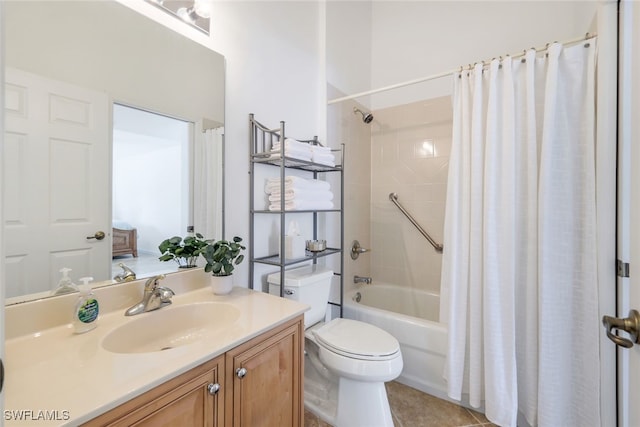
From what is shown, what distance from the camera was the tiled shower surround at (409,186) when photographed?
7.78ft

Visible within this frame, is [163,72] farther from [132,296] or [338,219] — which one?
[338,219]

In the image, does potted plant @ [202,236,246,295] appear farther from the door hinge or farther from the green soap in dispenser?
the door hinge

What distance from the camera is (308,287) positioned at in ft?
5.11

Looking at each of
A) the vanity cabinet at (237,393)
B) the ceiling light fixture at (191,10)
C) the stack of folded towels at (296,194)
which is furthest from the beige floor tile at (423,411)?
the ceiling light fixture at (191,10)

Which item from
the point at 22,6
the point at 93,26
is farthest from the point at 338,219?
the point at 22,6

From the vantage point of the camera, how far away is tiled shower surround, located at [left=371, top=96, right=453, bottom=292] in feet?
7.78

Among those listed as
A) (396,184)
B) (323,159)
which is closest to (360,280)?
(396,184)

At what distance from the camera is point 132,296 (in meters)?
1.06

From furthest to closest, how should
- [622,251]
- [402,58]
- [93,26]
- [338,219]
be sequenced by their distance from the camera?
1. [402,58]
2. [338,219]
3. [622,251]
4. [93,26]

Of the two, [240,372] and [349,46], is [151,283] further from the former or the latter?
[349,46]

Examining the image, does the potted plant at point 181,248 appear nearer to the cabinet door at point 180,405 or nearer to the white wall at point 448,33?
the cabinet door at point 180,405

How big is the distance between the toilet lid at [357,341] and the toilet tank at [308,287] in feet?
0.32

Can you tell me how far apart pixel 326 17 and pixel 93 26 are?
159 cm

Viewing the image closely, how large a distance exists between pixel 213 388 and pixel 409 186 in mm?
2207
